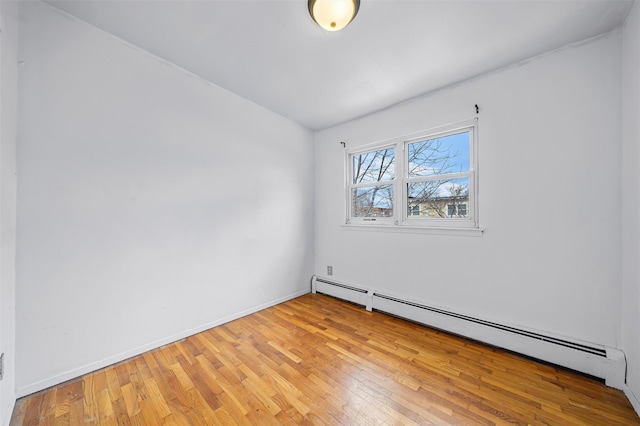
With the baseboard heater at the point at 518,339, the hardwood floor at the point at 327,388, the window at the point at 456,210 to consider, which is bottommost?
the hardwood floor at the point at 327,388

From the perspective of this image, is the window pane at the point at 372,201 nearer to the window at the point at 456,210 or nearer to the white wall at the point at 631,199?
A: the window at the point at 456,210

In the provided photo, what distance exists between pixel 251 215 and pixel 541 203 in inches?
111

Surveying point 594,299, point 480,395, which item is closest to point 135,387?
point 480,395

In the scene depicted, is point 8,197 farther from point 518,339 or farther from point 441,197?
point 518,339

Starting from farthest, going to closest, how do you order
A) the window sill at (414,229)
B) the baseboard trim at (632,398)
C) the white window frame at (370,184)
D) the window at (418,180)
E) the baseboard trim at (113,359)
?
the white window frame at (370,184), the window at (418,180), the window sill at (414,229), the baseboard trim at (113,359), the baseboard trim at (632,398)

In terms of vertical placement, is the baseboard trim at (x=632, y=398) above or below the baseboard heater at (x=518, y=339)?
below

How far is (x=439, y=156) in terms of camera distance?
103 inches

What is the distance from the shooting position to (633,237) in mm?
Answer: 1516

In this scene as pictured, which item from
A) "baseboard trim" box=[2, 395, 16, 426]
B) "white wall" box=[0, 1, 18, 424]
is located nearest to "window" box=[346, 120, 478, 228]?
"white wall" box=[0, 1, 18, 424]

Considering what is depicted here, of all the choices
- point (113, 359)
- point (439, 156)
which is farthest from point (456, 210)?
point (113, 359)

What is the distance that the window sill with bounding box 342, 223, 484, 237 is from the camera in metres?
2.28

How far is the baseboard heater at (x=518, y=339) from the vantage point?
165cm

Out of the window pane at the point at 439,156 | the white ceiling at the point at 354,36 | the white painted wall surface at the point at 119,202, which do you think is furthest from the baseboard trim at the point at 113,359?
the window pane at the point at 439,156

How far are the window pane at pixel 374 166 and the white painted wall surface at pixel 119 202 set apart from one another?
4.59ft
